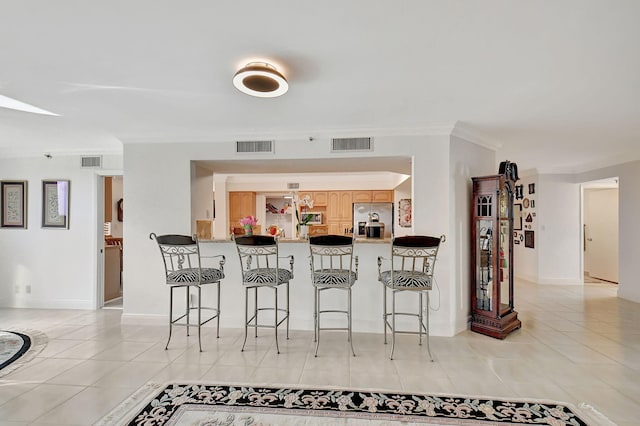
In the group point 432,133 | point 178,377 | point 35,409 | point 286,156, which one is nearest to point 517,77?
point 432,133

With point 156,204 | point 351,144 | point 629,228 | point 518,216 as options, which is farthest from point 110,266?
point 629,228

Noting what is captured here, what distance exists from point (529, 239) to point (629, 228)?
1682mm

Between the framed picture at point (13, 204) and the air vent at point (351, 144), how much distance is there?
16.4 feet

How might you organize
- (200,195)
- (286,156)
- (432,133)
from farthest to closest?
1. (200,195)
2. (286,156)
3. (432,133)

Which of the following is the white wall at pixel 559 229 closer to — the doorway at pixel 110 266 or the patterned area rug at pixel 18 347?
the doorway at pixel 110 266

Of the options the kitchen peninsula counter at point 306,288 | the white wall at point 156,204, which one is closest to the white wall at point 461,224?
the kitchen peninsula counter at point 306,288

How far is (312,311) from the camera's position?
12.1 feet

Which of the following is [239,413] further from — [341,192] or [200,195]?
[341,192]

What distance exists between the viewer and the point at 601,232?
7.03 m

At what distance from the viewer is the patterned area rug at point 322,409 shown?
1964mm

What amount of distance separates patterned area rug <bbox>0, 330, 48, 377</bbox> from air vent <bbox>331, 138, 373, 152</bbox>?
3847mm

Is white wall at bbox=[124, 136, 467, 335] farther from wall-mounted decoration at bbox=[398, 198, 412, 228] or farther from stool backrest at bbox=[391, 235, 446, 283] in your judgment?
wall-mounted decoration at bbox=[398, 198, 412, 228]

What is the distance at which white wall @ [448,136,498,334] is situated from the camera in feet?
11.5

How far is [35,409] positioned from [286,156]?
3.12m
